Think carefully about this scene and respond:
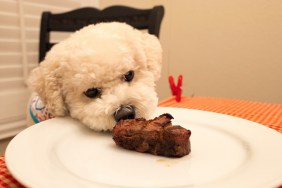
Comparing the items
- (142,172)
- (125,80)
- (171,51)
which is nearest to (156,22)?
(125,80)

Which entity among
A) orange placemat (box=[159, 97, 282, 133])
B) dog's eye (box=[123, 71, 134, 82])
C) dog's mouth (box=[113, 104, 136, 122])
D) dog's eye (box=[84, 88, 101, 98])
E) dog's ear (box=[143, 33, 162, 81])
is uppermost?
dog's ear (box=[143, 33, 162, 81])

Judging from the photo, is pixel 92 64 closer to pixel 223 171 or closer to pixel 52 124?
pixel 52 124

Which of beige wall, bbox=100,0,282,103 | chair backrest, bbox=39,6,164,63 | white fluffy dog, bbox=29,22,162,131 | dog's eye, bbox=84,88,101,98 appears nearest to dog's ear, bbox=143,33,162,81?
white fluffy dog, bbox=29,22,162,131

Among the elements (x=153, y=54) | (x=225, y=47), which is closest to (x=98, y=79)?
(x=153, y=54)

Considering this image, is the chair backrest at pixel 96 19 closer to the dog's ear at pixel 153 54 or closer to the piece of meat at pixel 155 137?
the dog's ear at pixel 153 54

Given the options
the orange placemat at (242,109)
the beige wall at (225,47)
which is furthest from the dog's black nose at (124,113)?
the beige wall at (225,47)

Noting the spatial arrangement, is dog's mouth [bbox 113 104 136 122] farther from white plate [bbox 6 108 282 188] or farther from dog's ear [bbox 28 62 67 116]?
dog's ear [bbox 28 62 67 116]
